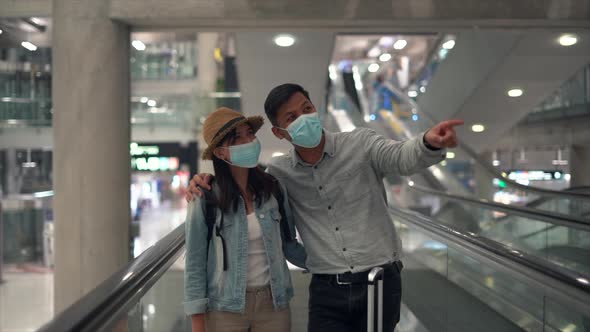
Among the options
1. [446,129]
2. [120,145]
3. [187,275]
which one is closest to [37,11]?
[120,145]

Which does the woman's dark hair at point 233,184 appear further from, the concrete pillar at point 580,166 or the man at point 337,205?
the concrete pillar at point 580,166

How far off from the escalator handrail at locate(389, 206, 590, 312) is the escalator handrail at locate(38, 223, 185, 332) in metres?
1.56

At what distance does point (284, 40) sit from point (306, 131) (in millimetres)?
6402

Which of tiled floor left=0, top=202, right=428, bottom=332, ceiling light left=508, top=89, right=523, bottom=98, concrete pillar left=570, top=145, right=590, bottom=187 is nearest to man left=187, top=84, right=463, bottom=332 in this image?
tiled floor left=0, top=202, right=428, bottom=332

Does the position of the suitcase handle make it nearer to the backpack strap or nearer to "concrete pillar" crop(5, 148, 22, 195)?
the backpack strap

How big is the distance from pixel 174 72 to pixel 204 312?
23479 millimetres

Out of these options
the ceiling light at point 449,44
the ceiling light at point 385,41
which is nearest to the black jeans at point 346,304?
the ceiling light at point 449,44

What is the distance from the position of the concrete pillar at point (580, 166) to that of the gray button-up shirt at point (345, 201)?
9350 millimetres

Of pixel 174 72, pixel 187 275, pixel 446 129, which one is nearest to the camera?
pixel 446 129

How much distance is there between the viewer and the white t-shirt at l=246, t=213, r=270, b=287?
2090 mm

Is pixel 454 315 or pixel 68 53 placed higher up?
pixel 68 53

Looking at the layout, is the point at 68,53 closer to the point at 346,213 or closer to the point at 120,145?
the point at 120,145

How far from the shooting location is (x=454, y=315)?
3.34 meters

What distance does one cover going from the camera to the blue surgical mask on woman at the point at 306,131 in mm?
2084
